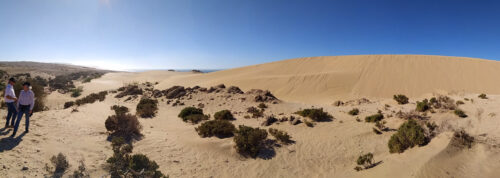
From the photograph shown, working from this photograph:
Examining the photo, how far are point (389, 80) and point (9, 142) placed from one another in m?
26.4

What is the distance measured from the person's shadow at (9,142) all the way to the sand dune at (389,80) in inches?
666

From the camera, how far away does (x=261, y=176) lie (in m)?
5.41

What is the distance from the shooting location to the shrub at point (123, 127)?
7.46 m

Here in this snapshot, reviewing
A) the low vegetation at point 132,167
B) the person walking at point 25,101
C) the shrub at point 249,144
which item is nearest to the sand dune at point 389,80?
the shrub at point 249,144

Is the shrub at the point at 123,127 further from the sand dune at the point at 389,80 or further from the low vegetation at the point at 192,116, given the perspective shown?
the sand dune at the point at 389,80

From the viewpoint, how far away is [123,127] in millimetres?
7496

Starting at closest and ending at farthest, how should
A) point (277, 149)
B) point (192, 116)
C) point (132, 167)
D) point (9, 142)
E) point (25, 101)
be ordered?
point (132, 167) → point (9, 142) → point (25, 101) → point (277, 149) → point (192, 116)

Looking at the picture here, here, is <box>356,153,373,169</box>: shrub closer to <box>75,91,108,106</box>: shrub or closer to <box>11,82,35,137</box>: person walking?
<box>11,82,35,137</box>: person walking

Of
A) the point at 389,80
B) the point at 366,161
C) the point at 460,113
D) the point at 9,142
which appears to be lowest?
the point at 366,161

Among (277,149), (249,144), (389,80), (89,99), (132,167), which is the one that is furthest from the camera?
(389,80)

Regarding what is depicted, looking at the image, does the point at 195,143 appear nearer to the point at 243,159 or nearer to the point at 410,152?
the point at 243,159

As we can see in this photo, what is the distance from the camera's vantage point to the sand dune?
748 inches

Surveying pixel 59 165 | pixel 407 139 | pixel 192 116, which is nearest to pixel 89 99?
pixel 192 116

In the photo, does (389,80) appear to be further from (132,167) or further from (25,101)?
(25,101)
